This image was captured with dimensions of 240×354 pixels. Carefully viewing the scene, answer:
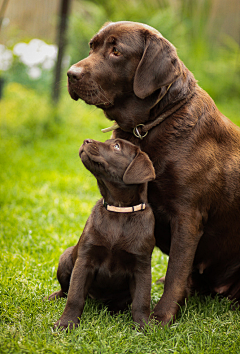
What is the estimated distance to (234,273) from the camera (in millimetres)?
3166

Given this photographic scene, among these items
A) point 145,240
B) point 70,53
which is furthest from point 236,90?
point 145,240

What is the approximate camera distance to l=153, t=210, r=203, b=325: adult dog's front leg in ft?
8.88

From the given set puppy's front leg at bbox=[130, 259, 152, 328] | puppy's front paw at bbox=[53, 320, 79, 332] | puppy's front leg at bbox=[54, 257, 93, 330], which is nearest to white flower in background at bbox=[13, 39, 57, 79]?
puppy's front leg at bbox=[54, 257, 93, 330]

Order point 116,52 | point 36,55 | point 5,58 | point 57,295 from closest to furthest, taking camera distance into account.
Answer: point 116,52 → point 57,295 → point 5,58 → point 36,55

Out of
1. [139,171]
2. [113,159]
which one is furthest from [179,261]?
[113,159]

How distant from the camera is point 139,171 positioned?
2.54 meters

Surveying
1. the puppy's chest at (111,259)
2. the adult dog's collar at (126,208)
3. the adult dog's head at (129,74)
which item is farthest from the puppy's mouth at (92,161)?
the puppy's chest at (111,259)

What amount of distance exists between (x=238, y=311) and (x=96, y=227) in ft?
4.24

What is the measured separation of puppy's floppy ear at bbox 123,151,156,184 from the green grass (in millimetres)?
899

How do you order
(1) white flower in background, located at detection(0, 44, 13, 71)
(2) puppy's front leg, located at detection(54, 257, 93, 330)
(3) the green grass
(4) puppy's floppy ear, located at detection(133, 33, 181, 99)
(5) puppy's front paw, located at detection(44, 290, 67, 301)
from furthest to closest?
(1) white flower in background, located at detection(0, 44, 13, 71) → (5) puppy's front paw, located at detection(44, 290, 67, 301) → (4) puppy's floppy ear, located at detection(133, 33, 181, 99) → (2) puppy's front leg, located at detection(54, 257, 93, 330) → (3) the green grass

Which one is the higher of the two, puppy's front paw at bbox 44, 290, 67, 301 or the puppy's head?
the puppy's head

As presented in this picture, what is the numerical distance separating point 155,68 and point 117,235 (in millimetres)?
1122

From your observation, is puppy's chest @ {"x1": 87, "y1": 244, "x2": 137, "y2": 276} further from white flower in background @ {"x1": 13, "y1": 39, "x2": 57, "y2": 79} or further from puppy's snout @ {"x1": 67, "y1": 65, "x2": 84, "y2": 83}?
white flower in background @ {"x1": 13, "y1": 39, "x2": 57, "y2": 79}

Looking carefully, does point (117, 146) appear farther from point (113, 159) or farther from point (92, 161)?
point (92, 161)
